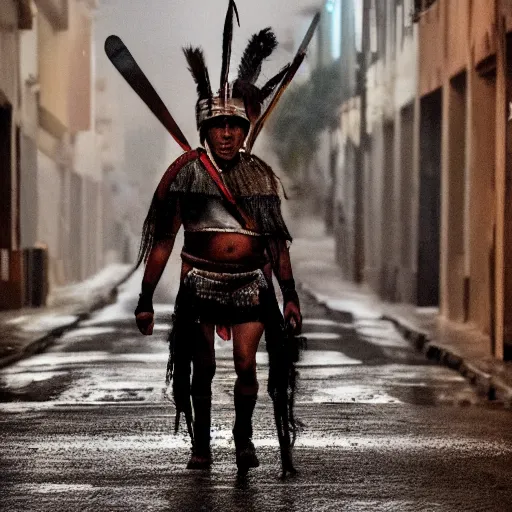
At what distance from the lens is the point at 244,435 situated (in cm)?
782

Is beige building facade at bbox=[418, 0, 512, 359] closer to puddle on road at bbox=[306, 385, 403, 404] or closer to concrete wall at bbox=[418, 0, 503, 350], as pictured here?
concrete wall at bbox=[418, 0, 503, 350]

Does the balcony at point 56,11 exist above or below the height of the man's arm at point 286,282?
above

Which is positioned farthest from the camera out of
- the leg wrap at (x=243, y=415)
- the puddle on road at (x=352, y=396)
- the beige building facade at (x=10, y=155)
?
the beige building facade at (x=10, y=155)

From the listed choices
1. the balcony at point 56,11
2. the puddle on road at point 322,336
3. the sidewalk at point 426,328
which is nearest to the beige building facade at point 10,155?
the sidewalk at point 426,328

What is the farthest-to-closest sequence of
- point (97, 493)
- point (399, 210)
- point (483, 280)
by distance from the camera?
1. point (399, 210)
2. point (483, 280)
3. point (97, 493)

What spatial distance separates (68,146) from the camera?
4062 cm

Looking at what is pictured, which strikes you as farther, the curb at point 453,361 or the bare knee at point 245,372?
the curb at point 453,361

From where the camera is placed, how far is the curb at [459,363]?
12.1 m

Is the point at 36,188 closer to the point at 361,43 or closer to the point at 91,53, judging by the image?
the point at 361,43

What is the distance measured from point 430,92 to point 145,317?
17.1m

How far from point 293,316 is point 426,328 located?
11536 mm

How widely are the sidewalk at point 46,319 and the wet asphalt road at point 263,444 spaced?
1.49 meters

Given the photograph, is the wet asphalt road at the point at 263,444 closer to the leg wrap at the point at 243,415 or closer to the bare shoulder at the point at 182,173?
the leg wrap at the point at 243,415

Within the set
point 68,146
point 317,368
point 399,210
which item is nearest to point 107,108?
point 68,146
